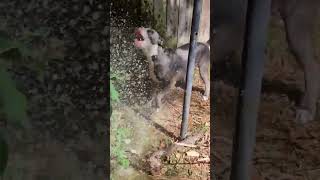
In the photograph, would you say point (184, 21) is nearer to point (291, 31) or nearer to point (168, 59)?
point (168, 59)

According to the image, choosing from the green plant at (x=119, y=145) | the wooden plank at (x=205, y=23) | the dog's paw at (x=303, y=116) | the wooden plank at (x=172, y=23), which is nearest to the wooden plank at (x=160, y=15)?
the wooden plank at (x=172, y=23)

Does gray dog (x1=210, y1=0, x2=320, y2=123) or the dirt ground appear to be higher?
gray dog (x1=210, y1=0, x2=320, y2=123)

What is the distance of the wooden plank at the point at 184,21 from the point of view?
178 cm

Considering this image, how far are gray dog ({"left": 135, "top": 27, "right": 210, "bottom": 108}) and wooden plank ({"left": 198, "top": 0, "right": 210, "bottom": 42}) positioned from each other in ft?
0.08

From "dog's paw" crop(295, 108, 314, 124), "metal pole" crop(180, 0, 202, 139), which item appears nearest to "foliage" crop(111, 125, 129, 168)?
"metal pole" crop(180, 0, 202, 139)

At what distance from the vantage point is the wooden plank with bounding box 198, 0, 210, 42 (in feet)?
5.78

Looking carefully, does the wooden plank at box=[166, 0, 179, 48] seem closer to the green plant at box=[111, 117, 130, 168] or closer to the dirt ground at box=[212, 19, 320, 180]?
the dirt ground at box=[212, 19, 320, 180]

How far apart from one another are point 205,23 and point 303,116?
47 cm

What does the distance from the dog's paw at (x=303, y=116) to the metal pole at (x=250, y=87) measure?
159mm

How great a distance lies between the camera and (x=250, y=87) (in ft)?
5.92

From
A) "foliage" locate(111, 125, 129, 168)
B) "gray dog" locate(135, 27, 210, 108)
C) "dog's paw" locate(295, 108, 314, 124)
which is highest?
"gray dog" locate(135, 27, 210, 108)

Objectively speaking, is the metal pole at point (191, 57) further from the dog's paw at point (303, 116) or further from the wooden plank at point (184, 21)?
the dog's paw at point (303, 116)

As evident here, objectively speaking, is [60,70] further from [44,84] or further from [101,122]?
[101,122]

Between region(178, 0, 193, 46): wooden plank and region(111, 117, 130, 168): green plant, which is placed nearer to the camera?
region(178, 0, 193, 46): wooden plank
